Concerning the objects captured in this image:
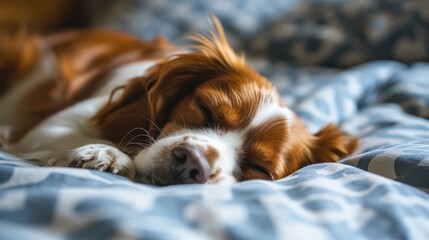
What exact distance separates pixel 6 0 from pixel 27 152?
2.38 metres

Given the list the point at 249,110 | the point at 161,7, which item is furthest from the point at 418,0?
the point at 249,110

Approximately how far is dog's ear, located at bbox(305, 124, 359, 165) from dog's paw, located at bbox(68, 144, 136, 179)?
67 cm

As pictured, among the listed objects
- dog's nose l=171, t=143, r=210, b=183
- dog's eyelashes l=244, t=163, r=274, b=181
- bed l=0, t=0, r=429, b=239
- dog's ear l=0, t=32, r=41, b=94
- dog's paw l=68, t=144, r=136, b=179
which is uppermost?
bed l=0, t=0, r=429, b=239

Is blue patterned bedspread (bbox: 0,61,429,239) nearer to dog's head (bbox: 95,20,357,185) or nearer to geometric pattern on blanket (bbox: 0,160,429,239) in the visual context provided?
geometric pattern on blanket (bbox: 0,160,429,239)

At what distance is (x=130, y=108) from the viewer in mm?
1918

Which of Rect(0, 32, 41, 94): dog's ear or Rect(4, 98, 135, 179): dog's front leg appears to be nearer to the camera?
Rect(4, 98, 135, 179): dog's front leg

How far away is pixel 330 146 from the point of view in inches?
76.9

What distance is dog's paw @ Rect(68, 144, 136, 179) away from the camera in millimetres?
1502

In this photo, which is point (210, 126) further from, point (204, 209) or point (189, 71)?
point (204, 209)

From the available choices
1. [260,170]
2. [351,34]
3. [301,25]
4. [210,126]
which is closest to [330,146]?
[260,170]

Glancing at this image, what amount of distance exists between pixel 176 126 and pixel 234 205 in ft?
2.10

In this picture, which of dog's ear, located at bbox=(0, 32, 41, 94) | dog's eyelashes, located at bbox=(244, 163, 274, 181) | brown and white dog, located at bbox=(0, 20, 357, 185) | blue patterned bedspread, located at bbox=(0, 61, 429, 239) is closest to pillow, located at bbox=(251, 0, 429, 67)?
brown and white dog, located at bbox=(0, 20, 357, 185)

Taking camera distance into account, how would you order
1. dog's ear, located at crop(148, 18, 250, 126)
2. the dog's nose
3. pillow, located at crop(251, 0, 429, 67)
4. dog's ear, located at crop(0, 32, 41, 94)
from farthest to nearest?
pillow, located at crop(251, 0, 429, 67) < dog's ear, located at crop(0, 32, 41, 94) < dog's ear, located at crop(148, 18, 250, 126) < the dog's nose

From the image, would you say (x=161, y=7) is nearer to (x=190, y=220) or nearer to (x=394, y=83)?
(x=394, y=83)
